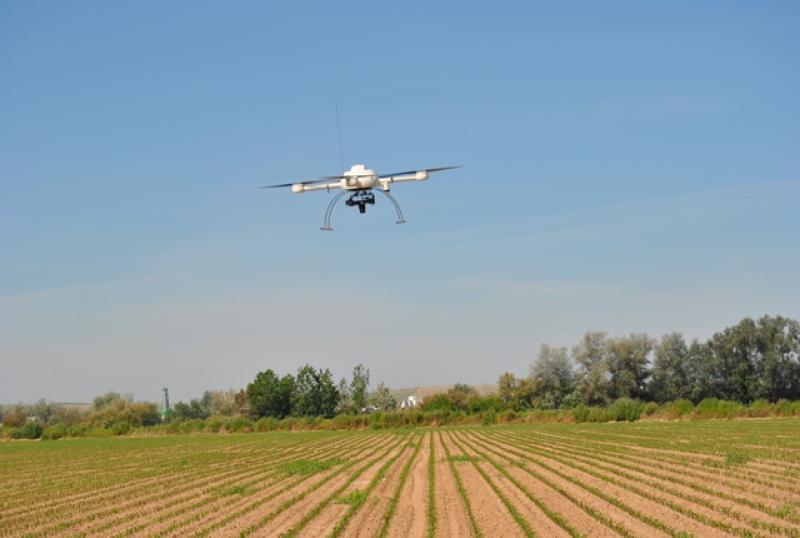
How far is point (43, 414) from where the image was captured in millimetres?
175625

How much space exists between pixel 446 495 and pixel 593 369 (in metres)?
95.3

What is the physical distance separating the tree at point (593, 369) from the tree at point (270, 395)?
43962mm

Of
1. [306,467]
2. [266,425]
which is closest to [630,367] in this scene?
[266,425]

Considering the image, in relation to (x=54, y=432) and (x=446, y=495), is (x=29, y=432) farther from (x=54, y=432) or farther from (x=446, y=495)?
(x=446, y=495)

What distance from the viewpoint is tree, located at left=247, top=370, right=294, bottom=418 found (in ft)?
419

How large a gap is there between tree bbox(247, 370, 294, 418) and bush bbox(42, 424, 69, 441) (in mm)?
31933

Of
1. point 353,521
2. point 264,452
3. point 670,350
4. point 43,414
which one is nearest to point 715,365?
point 670,350

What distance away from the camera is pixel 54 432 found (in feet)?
330

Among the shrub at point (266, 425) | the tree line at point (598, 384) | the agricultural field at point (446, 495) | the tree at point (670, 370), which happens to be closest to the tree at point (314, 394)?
the tree line at point (598, 384)

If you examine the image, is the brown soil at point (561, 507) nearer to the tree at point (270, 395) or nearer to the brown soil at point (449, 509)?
the brown soil at point (449, 509)

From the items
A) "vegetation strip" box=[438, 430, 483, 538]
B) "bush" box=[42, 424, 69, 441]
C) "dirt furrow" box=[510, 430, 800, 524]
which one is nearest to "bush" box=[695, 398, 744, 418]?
"vegetation strip" box=[438, 430, 483, 538]

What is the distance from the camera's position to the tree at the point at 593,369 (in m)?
115

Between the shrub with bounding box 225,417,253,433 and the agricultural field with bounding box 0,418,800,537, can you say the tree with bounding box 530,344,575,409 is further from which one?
the agricultural field with bounding box 0,418,800,537

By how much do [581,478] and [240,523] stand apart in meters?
11.8
